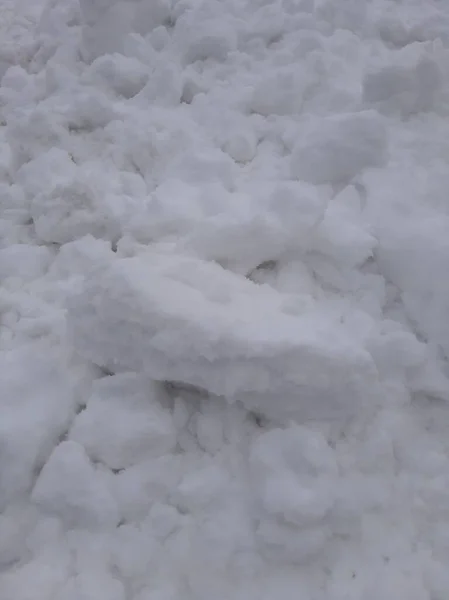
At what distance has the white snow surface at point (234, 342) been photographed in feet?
2.55

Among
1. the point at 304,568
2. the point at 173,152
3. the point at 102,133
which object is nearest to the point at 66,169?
the point at 102,133

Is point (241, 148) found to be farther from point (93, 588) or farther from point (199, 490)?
point (93, 588)

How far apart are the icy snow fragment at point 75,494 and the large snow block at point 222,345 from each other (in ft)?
0.57

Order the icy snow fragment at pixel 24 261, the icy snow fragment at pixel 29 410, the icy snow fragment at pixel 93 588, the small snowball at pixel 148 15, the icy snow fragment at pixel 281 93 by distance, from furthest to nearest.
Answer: the small snowball at pixel 148 15
the icy snow fragment at pixel 281 93
the icy snow fragment at pixel 24 261
the icy snow fragment at pixel 29 410
the icy snow fragment at pixel 93 588

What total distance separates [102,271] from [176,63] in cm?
100

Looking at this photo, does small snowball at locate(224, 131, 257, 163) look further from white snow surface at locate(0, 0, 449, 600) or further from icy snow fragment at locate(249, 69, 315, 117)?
icy snow fragment at locate(249, 69, 315, 117)

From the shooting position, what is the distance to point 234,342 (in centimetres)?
83

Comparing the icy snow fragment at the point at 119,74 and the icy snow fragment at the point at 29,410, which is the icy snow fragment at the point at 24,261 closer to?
the icy snow fragment at the point at 29,410

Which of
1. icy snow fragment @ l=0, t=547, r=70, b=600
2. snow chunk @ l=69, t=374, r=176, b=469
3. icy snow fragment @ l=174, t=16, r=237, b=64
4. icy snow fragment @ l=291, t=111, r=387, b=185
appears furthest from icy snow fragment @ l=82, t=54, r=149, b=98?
icy snow fragment @ l=0, t=547, r=70, b=600

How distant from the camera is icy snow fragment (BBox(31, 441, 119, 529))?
80 centimetres

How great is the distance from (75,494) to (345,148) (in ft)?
2.89

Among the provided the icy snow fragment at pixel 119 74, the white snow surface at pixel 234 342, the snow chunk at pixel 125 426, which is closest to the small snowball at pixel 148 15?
the icy snow fragment at pixel 119 74

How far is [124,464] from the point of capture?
0.85m

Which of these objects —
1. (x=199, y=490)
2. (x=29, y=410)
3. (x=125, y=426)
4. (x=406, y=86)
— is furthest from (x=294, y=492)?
(x=406, y=86)
